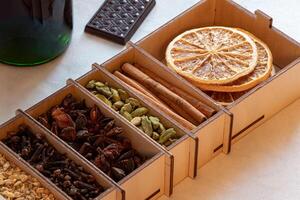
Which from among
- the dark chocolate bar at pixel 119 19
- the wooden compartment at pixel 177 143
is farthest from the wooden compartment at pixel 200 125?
the dark chocolate bar at pixel 119 19

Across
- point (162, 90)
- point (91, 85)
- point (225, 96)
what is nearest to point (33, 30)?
point (91, 85)

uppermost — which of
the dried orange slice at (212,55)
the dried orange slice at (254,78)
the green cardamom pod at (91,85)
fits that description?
the dried orange slice at (212,55)

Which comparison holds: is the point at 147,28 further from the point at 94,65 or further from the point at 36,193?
the point at 36,193

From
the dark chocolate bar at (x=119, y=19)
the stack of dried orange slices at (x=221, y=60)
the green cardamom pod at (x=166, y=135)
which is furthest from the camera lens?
the dark chocolate bar at (x=119, y=19)

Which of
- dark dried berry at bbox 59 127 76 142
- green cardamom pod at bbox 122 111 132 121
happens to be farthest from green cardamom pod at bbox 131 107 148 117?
dark dried berry at bbox 59 127 76 142

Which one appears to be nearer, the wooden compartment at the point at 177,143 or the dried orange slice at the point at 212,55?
the wooden compartment at the point at 177,143

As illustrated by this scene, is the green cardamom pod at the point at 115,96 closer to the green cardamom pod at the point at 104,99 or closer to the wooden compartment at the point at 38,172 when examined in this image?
the green cardamom pod at the point at 104,99

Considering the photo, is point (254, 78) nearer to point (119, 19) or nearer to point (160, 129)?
point (160, 129)
